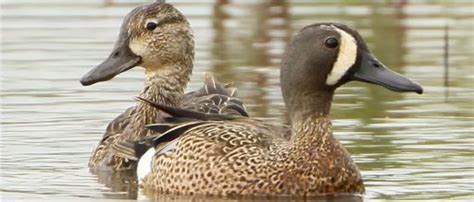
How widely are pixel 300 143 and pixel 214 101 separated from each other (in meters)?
1.54

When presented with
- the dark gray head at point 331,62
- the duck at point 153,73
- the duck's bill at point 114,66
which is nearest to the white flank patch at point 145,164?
the duck at point 153,73

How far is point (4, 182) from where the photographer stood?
1222 centimetres

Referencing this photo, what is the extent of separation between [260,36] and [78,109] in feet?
16.5

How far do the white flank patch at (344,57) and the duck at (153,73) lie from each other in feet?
4.84

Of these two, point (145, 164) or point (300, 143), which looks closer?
point (300, 143)

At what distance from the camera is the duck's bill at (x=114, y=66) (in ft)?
42.3

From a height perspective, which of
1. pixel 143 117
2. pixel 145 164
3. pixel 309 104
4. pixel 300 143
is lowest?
pixel 145 164

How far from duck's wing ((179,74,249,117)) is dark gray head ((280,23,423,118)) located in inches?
53.0

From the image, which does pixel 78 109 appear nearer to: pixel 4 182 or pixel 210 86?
pixel 210 86

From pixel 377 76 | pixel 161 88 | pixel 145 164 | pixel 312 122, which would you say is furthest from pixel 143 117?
pixel 377 76

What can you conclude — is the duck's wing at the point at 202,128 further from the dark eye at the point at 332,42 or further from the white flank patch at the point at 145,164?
the dark eye at the point at 332,42

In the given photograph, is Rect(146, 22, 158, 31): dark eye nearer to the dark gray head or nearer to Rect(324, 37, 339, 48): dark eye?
the dark gray head

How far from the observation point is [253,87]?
637 inches

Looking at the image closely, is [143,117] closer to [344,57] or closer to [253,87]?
[344,57]
